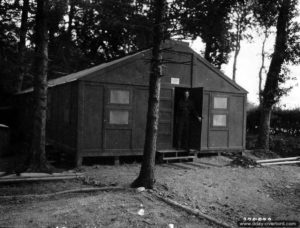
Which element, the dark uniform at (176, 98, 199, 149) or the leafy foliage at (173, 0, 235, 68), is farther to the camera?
the dark uniform at (176, 98, 199, 149)

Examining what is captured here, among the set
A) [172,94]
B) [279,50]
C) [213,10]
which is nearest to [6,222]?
[213,10]

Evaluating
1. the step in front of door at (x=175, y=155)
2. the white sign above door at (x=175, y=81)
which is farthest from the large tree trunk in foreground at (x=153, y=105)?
the white sign above door at (x=175, y=81)

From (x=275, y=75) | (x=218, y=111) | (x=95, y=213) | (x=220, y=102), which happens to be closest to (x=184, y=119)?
(x=218, y=111)

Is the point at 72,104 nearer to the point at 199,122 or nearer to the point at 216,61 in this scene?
the point at 199,122

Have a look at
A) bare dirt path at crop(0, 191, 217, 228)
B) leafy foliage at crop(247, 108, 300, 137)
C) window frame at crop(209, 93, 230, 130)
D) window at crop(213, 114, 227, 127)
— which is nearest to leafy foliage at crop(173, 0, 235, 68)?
bare dirt path at crop(0, 191, 217, 228)

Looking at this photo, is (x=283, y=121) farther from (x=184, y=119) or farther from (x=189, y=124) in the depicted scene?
(x=184, y=119)

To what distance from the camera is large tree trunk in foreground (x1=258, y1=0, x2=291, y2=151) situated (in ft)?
53.2

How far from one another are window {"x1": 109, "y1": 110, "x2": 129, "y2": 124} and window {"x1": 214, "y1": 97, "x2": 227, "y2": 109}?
12.8 ft

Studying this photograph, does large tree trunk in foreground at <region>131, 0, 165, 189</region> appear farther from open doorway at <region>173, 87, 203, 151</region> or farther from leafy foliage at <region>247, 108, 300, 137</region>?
leafy foliage at <region>247, 108, 300, 137</region>

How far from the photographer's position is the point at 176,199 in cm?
790

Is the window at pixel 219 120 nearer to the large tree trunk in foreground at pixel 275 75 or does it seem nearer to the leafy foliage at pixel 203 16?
the large tree trunk in foreground at pixel 275 75

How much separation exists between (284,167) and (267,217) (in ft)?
21.0

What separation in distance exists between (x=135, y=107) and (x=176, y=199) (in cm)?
488

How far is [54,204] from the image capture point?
22.4 ft
